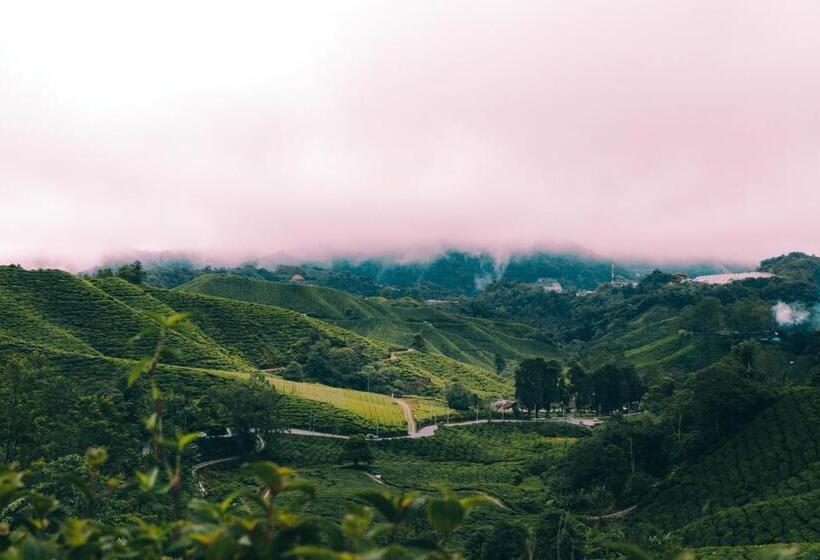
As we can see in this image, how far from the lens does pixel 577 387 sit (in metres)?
87.1

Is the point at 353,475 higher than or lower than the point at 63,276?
lower

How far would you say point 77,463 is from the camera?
119 feet

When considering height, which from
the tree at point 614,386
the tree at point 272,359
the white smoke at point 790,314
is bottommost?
the tree at point 614,386

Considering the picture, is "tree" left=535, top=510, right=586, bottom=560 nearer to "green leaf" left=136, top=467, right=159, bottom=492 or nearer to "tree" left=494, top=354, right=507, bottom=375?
"green leaf" left=136, top=467, right=159, bottom=492

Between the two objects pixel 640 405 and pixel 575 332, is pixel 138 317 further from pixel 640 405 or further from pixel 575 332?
pixel 575 332

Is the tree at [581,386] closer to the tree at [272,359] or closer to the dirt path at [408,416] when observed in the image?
the dirt path at [408,416]

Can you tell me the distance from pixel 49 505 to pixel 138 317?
310 ft

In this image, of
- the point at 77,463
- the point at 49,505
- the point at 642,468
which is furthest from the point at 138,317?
the point at 49,505

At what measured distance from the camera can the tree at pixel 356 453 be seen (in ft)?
203

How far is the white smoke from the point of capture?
12812 centimetres

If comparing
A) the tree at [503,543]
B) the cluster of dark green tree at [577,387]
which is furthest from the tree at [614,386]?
the tree at [503,543]

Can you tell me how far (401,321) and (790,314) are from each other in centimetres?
9074

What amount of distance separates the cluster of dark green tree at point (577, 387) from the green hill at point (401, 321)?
55.9 meters

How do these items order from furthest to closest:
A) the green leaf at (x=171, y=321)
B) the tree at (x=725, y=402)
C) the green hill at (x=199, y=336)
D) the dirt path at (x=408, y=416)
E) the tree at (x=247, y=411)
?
the green hill at (x=199, y=336) < the dirt path at (x=408, y=416) < the tree at (x=247, y=411) < the tree at (x=725, y=402) < the green leaf at (x=171, y=321)
